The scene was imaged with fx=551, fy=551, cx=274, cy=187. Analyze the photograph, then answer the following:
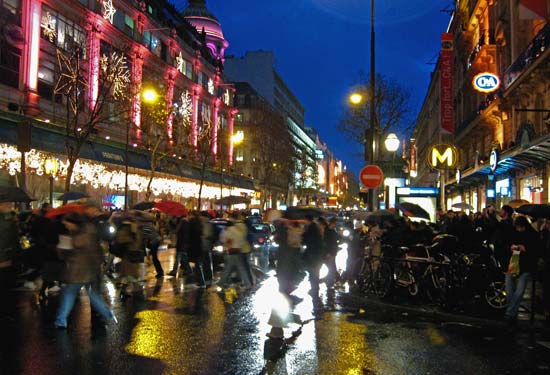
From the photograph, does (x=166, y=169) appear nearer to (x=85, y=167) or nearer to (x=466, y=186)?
(x=85, y=167)

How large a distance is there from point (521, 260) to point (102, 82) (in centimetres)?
2502

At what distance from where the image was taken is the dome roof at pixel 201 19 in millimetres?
69750

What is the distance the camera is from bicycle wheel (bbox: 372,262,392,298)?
1195 centimetres

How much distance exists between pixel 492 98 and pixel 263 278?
20.8 m

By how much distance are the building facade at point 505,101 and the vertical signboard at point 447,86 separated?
1.42ft

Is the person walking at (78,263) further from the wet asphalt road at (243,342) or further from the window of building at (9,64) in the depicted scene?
the window of building at (9,64)

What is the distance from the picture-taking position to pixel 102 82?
29.3 m

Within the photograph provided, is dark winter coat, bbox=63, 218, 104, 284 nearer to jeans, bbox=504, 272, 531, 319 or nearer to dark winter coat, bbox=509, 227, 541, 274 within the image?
jeans, bbox=504, 272, 531, 319

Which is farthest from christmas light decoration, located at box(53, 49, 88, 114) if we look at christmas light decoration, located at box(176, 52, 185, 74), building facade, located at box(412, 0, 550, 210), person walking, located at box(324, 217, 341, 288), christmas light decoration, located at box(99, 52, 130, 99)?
christmas light decoration, located at box(176, 52, 185, 74)

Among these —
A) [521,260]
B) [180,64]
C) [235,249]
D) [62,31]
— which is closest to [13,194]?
[235,249]

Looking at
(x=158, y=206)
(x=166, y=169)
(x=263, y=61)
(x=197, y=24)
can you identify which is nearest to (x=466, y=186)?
(x=166, y=169)

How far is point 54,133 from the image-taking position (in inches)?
1161

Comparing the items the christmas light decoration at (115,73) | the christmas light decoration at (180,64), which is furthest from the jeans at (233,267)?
the christmas light decoration at (180,64)

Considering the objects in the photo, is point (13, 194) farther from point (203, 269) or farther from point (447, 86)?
point (447, 86)
